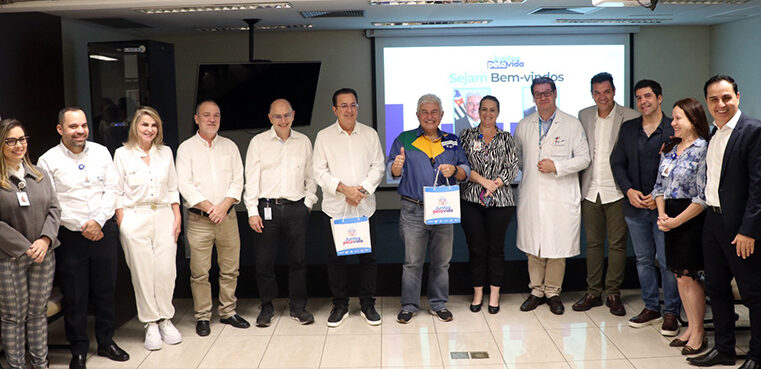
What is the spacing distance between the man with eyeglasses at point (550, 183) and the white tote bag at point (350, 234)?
125 centimetres

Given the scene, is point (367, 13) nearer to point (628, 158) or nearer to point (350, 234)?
point (350, 234)

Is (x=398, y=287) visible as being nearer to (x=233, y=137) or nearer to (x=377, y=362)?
(x=377, y=362)

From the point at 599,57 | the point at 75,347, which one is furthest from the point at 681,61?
the point at 75,347

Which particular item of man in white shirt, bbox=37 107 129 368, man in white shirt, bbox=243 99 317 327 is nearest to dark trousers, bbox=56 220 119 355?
man in white shirt, bbox=37 107 129 368

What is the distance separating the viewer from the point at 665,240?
4262 mm

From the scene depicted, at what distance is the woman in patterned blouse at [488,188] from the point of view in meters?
4.91

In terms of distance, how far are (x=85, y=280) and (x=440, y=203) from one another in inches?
90.9

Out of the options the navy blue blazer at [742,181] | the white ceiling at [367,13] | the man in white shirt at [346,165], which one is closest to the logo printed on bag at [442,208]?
the man in white shirt at [346,165]

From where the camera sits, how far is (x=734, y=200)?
367 cm

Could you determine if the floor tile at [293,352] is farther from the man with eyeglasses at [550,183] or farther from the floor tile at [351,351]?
the man with eyeglasses at [550,183]

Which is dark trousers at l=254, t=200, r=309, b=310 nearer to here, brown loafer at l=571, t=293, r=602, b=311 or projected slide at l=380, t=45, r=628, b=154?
brown loafer at l=571, t=293, r=602, b=311

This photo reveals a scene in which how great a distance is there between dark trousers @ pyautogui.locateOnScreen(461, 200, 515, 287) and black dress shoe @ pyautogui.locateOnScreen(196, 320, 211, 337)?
Answer: 197 cm

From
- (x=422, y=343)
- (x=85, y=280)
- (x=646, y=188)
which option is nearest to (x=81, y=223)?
(x=85, y=280)

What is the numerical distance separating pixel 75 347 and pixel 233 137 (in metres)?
4.90
